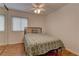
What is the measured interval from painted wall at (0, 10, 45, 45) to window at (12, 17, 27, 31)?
6cm

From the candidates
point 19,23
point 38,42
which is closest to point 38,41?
point 38,42

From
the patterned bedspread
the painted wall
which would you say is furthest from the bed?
the painted wall

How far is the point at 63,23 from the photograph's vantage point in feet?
5.72

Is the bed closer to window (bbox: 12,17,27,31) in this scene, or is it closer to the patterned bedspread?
the patterned bedspread

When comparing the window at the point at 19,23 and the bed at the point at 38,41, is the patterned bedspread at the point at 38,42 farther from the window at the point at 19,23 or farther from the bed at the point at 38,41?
the window at the point at 19,23

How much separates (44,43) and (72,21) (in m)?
1.01

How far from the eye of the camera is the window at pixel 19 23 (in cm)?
133

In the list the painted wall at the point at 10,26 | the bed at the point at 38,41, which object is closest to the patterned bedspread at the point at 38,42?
the bed at the point at 38,41

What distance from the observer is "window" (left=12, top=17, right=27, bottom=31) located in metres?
1.33

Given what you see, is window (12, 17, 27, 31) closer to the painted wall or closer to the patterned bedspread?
the painted wall

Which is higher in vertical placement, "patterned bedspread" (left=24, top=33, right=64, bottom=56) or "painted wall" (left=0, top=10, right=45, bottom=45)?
"painted wall" (left=0, top=10, right=45, bottom=45)

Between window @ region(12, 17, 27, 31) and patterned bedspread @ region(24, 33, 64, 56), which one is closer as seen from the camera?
window @ region(12, 17, 27, 31)

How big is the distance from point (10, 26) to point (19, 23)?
0.22m

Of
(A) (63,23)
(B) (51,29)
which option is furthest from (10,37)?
(A) (63,23)
